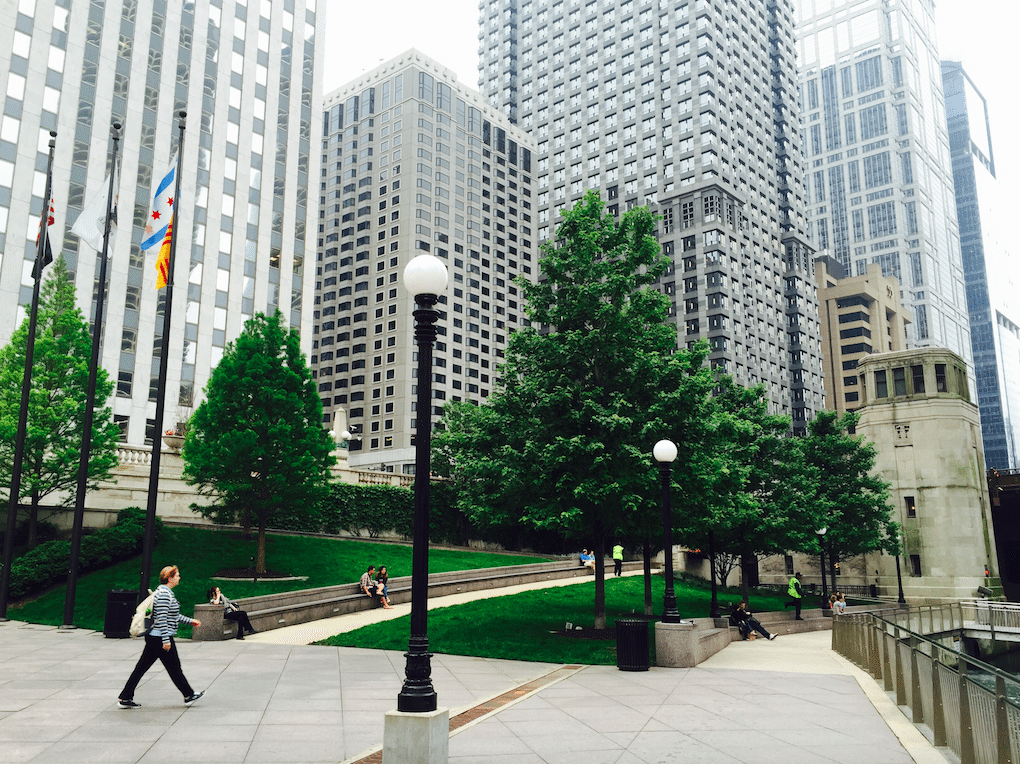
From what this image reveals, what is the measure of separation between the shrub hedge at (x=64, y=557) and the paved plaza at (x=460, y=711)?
32.1ft

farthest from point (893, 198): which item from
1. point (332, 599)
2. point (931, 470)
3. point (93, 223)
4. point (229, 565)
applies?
point (93, 223)

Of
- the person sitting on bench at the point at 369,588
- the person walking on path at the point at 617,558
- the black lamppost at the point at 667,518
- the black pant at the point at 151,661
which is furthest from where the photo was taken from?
the person walking on path at the point at 617,558

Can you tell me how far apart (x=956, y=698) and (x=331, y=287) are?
12639 centimetres

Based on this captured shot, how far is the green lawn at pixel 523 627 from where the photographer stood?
18.3 metres

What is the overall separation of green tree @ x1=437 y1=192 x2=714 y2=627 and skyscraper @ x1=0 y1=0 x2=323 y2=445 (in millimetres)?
47747

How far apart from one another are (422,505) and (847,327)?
152 metres

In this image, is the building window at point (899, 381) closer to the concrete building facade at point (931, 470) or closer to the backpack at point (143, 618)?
the concrete building facade at point (931, 470)

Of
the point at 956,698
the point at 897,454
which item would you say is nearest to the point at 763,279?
the point at 897,454

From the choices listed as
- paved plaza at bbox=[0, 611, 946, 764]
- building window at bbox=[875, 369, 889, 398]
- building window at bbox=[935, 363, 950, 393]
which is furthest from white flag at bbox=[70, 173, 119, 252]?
building window at bbox=[935, 363, 950, 393]

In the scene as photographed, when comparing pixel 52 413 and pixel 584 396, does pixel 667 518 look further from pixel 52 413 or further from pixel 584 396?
pixel 52 413

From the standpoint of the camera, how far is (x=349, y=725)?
34.0ft

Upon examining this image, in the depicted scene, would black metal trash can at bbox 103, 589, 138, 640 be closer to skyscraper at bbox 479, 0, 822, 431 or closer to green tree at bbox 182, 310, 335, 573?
green tree at bbox 182, 310, 335, 573

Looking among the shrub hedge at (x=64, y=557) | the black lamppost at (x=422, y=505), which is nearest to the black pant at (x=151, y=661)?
the black lamppost at (x=422, y=505)

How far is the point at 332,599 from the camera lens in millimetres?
26047
